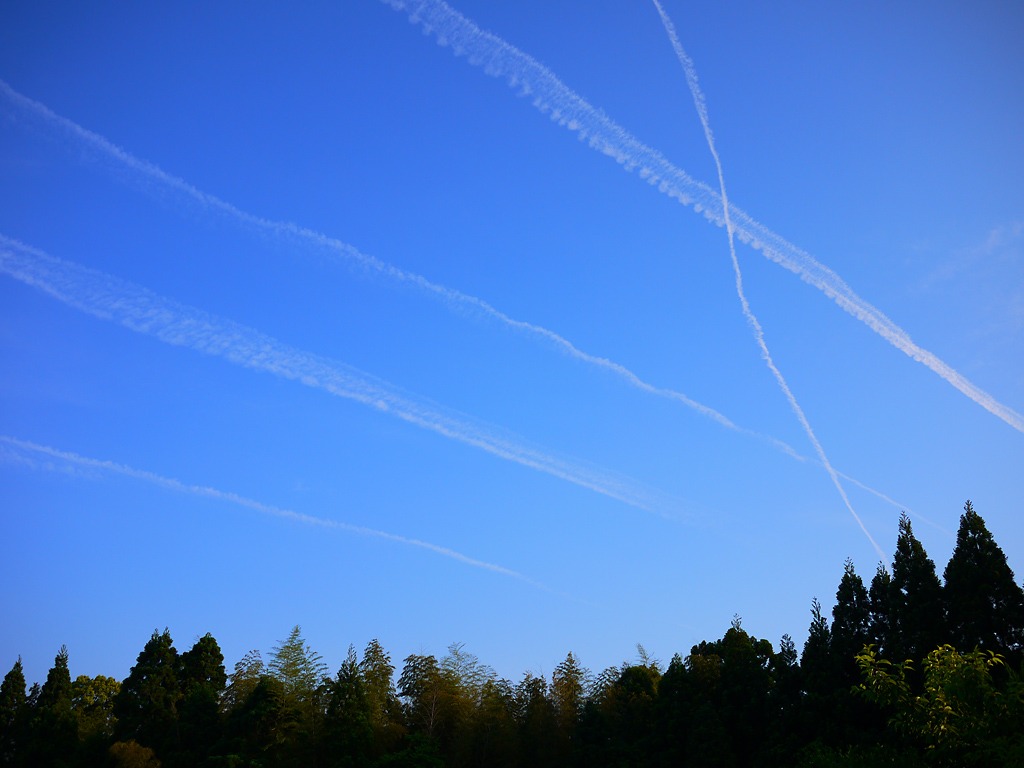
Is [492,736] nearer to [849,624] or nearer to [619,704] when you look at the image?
[619,704]

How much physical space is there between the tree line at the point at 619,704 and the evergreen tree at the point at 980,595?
42 millimetres

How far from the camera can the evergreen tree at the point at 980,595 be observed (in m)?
23.7

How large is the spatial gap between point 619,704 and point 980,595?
609 inches

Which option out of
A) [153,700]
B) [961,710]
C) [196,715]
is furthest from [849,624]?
[153,700]

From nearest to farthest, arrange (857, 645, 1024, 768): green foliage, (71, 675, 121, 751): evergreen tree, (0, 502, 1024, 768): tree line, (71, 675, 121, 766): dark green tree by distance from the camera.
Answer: (857, 645, 1024, 768): green foliage
(0, 502, 1024, 768): tree line
(71, 675, 121, 766): dark green tree
(71, 675, 121, 751): evergreen tree

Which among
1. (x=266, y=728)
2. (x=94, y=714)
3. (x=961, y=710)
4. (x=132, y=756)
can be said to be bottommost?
(x=961, y=710)

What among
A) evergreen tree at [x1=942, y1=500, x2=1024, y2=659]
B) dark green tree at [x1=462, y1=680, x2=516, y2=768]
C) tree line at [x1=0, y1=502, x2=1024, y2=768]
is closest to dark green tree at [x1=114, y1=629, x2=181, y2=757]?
tree line at [x1=0, y1=502, x2=1024, y2=768]

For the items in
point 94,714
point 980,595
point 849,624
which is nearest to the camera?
point 980,595

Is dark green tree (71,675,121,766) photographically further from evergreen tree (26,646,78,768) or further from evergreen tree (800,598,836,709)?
evergreen tree (800,598,836,709)

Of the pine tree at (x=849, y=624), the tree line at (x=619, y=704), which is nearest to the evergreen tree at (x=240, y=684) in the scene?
the tree line at (x=619, y=704)

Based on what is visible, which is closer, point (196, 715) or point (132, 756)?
point (132, 756)

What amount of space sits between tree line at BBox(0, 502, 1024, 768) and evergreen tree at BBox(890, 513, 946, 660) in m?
0.05

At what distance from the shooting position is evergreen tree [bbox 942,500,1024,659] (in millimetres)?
23672

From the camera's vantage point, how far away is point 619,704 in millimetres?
34344
